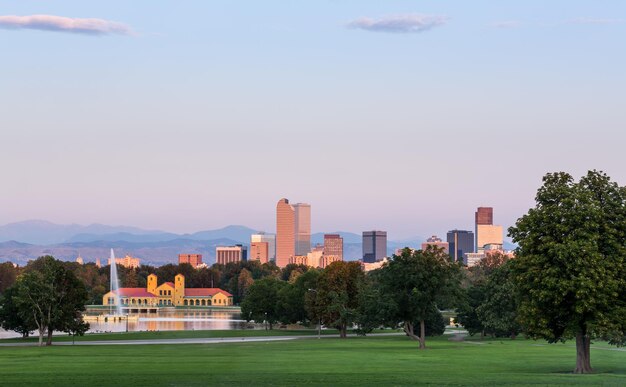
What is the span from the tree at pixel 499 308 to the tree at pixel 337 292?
14.7 meters

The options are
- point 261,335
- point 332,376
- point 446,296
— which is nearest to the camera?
point 332,376

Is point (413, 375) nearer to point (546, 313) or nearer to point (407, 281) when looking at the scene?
point (546, 313)

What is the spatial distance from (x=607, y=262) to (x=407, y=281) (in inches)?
1431

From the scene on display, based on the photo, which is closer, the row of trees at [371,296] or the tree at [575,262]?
the tree at [575,262]

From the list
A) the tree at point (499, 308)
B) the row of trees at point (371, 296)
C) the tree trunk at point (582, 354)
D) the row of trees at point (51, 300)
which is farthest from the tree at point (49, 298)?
the tree trunk at point (582, 354)

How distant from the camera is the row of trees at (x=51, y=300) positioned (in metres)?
106

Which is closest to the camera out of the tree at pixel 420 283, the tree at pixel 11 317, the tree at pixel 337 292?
the tree at pixel 420 283

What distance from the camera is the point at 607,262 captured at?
181ft

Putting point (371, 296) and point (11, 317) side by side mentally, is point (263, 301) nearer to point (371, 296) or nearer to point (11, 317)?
point (11, 317)

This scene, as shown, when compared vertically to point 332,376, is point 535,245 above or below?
above

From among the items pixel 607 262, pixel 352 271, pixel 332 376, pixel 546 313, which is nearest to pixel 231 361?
pixel 332 376

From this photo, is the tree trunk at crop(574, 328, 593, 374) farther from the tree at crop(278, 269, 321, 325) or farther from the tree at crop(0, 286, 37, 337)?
the tree at crop(278, 269, 321, 325)

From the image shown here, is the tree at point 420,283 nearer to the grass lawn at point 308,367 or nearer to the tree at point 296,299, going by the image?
the grass lawn at point 308,367

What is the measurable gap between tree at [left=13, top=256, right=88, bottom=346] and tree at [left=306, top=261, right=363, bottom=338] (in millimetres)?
28354
